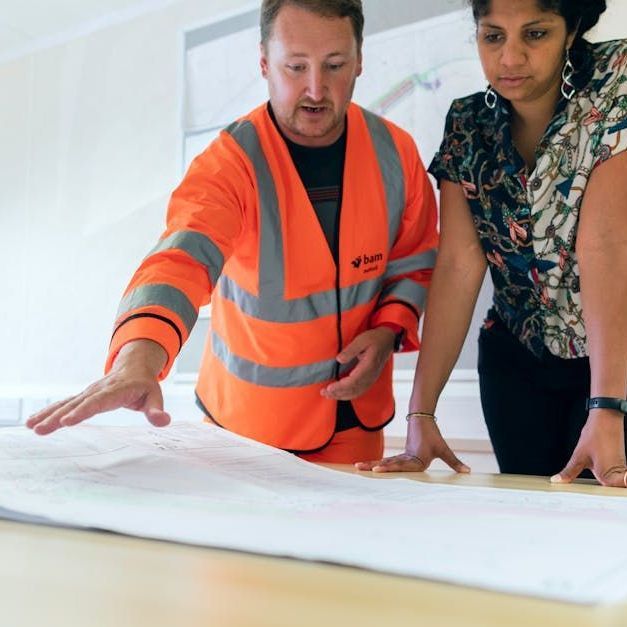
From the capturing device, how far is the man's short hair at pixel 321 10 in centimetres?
136

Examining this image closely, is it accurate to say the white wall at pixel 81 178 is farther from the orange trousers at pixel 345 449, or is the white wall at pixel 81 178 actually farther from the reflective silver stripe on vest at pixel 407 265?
the orange trousers at pixel 345 449

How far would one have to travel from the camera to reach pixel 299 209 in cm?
137

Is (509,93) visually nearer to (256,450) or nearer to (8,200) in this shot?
(256,450)

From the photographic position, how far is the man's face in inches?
53.5

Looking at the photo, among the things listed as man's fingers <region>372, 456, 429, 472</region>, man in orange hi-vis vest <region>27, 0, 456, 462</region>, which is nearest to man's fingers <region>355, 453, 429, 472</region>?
man's fingers <region>372, 456, 429, 472</region>

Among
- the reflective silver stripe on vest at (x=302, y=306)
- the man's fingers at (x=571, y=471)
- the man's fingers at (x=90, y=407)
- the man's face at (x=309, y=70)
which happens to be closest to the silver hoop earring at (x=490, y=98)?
the man's face at (x=309, y=70)

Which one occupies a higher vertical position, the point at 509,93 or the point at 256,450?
the point at 509,93

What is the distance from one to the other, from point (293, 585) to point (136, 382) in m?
0.51

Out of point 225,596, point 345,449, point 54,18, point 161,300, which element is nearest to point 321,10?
point 161,300

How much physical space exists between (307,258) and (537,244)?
368 mm

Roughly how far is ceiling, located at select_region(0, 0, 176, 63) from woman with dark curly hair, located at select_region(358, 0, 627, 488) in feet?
5.61

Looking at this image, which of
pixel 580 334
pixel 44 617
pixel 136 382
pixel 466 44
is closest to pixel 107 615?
pixel 44 617

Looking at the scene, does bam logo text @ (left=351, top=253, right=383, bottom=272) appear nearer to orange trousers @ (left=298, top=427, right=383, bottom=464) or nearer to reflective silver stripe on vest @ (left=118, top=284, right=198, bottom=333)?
orange trousers @ (left=298, top=427, right=383, bottom=464)

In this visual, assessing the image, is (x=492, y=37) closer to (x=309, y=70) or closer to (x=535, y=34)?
(x=535, y=34)
